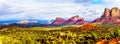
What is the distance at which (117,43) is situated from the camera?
124938 millimetres

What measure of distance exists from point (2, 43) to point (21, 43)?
34.4ft

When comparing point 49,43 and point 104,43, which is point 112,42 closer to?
point 104,43

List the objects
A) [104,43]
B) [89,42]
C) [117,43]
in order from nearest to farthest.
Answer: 1. [117,43]
2. [104,43]
3. [89,42]

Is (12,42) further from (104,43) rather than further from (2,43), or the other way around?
(104,43)

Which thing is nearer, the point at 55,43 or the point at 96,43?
the point at 96,43

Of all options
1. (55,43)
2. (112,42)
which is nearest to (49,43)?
(55,43)

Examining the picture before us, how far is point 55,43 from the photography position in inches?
5930

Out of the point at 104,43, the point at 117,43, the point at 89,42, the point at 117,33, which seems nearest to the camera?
the point at 117,43

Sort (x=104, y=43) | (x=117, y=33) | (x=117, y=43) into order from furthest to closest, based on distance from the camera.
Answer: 1. (x=117, y=33)
2. (x=104, y=43)
3. (x=117, y=43)

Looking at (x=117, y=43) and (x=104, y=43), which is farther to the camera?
(x=104, y=43)

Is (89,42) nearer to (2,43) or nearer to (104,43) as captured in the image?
(104,43)

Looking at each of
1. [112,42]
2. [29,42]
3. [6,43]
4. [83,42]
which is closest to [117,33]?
[83,42]

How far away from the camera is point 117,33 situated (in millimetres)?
165750

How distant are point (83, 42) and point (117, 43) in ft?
103
